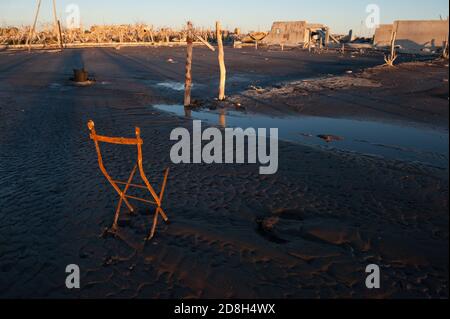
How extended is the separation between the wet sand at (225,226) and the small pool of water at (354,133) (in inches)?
34.0

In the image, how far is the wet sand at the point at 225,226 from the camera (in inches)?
179

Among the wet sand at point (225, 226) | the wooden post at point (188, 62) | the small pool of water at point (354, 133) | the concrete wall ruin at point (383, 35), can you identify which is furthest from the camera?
the concrete wall ruin at point (383, 35)

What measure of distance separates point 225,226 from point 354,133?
7621 millimetres

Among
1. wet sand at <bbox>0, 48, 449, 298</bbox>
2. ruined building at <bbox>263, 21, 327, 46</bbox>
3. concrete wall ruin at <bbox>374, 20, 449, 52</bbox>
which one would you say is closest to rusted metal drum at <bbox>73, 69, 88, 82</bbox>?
wet sand at <bbox>0, 48, 449, 298</bbox>

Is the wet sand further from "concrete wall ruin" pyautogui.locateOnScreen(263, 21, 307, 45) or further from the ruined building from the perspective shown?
"concrete wall ruin" pyautogui.locateOnScreen(263, 21, 307, 45)

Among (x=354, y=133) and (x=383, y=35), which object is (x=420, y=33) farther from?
(x=354, y=133)

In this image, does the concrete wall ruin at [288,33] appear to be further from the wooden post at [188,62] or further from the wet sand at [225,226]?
the wet sand at [225,226]

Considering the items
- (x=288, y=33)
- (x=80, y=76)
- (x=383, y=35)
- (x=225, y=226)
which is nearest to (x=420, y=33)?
→ (x=383, y=35)

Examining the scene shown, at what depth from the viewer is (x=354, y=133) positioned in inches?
457

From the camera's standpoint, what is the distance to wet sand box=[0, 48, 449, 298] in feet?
14.9

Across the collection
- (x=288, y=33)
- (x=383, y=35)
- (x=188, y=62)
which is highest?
(x=288, y=33)

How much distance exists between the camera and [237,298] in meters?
4.32

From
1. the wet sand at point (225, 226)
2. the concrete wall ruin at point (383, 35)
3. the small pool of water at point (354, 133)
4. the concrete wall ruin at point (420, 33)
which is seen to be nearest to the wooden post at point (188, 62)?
the small pool of water at point (354, 133)

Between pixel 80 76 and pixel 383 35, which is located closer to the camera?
pixel 80 76
